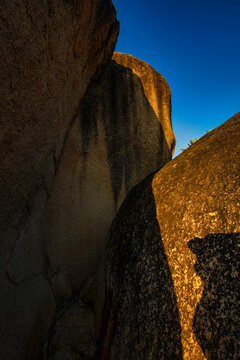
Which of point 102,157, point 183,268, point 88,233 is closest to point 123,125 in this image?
point 102,157

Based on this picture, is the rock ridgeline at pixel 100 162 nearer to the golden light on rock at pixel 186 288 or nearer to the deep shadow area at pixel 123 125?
the deep shadow area at pixel 123 125

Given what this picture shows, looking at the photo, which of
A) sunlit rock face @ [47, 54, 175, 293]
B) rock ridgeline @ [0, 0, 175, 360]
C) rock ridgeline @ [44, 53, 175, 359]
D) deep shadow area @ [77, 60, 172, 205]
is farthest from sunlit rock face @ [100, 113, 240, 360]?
deep shadow area @ [77, 60, 172, 205]

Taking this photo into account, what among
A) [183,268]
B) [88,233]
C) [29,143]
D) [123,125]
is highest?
[123,125]

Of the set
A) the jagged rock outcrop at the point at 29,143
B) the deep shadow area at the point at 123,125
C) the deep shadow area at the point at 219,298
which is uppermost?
the deep shadow area at the point at 123,125

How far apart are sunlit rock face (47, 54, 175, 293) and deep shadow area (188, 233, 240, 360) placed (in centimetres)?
177

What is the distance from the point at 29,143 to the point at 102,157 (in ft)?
4.92

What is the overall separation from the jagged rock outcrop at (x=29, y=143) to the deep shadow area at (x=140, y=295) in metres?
0.69

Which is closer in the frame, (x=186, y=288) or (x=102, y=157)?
(x=186, y=288)

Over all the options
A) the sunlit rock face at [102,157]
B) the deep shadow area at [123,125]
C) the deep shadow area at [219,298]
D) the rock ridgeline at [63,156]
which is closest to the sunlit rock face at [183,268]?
the deep shadow area at [219,298]

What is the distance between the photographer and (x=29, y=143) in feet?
4.25

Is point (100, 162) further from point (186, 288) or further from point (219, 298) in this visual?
point (219, 298)

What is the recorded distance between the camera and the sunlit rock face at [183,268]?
2.56 feet

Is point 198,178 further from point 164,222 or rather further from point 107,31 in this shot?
point 107,31

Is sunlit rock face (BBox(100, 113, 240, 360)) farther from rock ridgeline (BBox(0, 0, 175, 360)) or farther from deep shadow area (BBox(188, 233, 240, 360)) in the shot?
rock ridgeline (BBox(0, 0, 175, 360))
